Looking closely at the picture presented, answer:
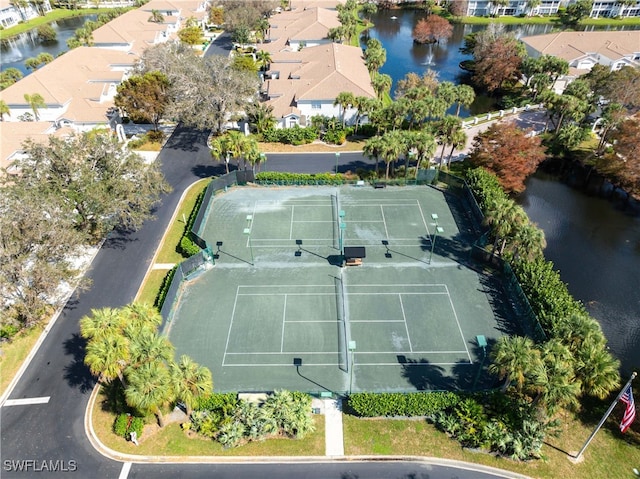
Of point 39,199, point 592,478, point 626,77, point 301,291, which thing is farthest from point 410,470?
point 626,77

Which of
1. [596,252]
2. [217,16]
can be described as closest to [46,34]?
[217,16]

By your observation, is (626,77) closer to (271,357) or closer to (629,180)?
(629,180)

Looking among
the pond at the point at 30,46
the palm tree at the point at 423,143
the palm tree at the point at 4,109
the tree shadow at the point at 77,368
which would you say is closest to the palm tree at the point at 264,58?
the palm tree at the point at 4,109

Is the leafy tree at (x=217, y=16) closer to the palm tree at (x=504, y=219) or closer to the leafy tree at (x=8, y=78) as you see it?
the leafy tree at (x=8, y=78)

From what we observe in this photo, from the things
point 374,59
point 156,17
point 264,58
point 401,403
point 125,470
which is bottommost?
point 125,470

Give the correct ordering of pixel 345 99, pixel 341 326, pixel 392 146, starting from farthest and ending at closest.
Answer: pixel 345 99 < pixel 392 146 < pixel 341 326

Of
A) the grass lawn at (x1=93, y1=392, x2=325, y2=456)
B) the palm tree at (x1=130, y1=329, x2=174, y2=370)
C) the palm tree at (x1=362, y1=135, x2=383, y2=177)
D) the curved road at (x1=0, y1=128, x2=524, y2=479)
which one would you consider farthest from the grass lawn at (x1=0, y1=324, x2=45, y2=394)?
the palm tree at (x1=362, y1=135, x2=383, y2=177)

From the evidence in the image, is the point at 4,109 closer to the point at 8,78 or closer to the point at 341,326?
the point at 8,78
